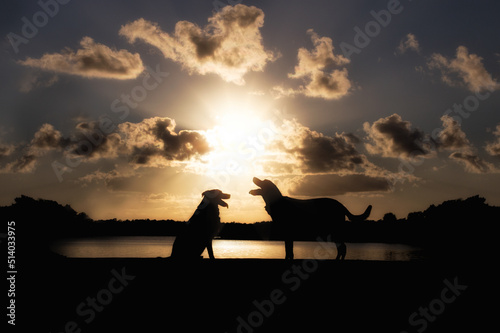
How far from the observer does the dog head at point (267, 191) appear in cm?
1219

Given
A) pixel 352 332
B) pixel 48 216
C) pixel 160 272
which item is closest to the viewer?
pixel 352 332

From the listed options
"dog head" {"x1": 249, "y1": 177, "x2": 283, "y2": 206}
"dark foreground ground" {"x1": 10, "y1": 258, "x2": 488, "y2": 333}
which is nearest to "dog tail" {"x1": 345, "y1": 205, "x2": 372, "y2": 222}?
"dog head" {"x1": 249, "y1": 177, "x2": 283, "y2": 206}

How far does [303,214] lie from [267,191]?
139cm

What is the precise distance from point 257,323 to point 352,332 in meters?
1.71

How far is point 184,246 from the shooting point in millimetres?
11156

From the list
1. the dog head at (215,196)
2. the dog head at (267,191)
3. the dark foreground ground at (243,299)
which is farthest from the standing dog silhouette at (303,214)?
the dark foreground ground at (243,299)

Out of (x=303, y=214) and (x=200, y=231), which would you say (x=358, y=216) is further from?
(x=200, y=231)

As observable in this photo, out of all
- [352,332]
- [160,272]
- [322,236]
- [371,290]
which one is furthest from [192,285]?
[322,236]

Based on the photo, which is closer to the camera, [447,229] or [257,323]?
[257,323]

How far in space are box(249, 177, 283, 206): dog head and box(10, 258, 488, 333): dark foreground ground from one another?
3.50 metres

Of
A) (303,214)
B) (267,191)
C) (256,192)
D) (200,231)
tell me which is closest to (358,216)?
(303,214)

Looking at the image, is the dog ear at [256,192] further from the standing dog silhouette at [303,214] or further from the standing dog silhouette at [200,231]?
the standing dog silhouette at [200,231]

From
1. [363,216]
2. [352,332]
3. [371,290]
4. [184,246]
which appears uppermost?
[363,216]

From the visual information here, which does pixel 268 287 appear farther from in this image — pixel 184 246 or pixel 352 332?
pixel 184 246
